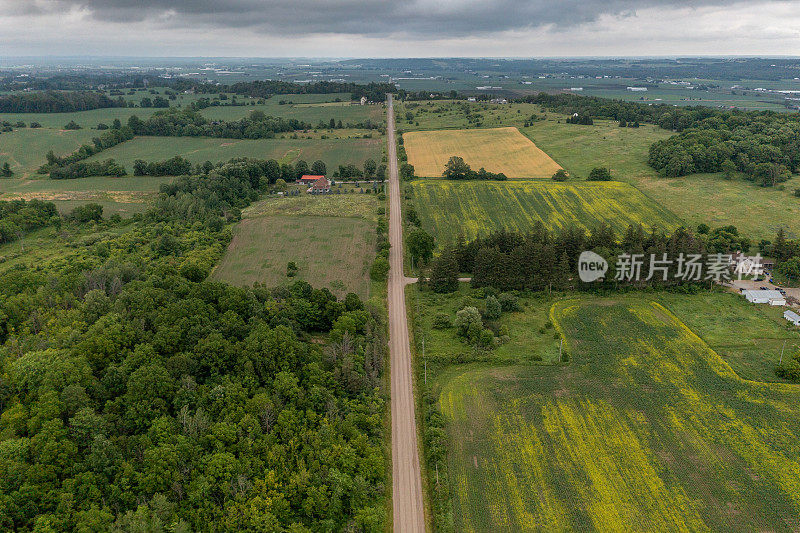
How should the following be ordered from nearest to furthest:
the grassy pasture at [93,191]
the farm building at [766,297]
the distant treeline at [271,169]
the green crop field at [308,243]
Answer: the farm building at [766,297], the green crop field at [308,243], the grassy pasture at [93,191], the distant treeline at [271,169]

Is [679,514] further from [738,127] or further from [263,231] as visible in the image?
[738,127]

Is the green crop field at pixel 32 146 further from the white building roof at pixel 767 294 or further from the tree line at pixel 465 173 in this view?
the white building roof at pixel 767 294

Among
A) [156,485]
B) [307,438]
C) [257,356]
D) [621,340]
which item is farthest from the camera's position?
[621,340]

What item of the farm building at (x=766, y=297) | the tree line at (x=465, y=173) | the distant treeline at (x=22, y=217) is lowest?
the farm building at (x=766, y=297)

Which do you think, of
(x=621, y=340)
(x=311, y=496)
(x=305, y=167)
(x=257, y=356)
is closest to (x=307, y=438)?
(x=311, y=496)

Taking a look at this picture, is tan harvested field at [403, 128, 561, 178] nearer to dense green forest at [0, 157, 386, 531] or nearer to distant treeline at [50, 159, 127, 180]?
dense green forest at [0, 157, 386, 531]

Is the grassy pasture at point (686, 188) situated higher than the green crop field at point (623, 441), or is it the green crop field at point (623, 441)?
the grassy pasture at point (686, 188)

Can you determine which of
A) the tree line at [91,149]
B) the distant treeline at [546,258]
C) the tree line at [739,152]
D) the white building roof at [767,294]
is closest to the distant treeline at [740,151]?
the tree line at [739,152]

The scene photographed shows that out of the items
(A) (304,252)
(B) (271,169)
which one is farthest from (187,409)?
(B) (271,169)
